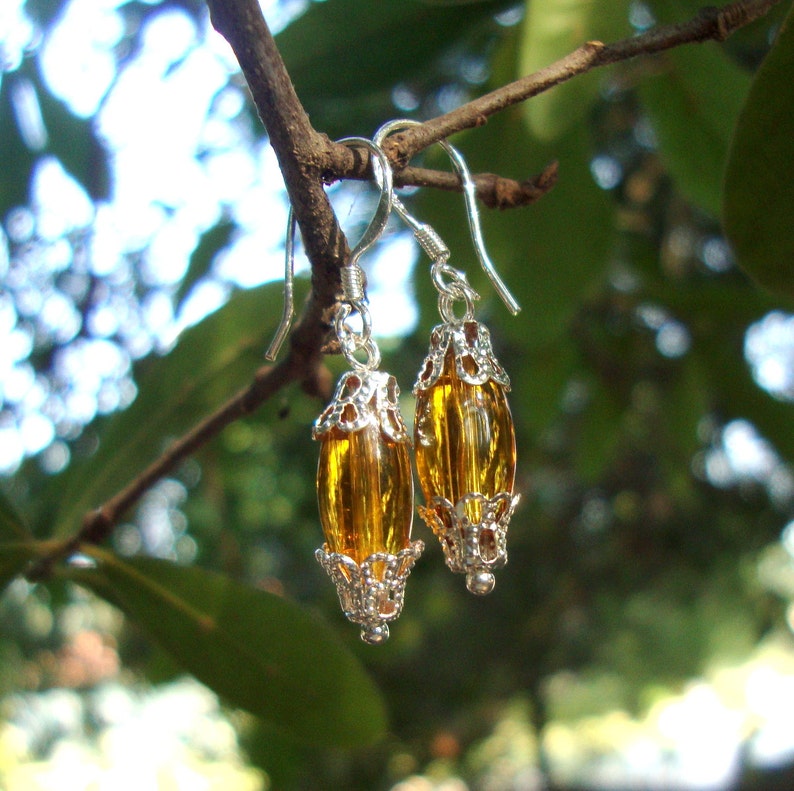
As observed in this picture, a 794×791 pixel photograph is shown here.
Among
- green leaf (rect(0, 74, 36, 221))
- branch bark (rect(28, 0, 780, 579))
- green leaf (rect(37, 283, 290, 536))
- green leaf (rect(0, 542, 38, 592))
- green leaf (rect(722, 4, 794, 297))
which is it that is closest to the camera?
branch bark (rect(28, 0, 780, 579))

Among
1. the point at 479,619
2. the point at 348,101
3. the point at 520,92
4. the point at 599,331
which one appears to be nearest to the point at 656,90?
the point at 348,101

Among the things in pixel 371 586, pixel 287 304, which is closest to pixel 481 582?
pixel 371 586

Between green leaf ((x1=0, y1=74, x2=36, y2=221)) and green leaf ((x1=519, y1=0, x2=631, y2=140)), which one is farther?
green leaf ((x1=0, y1=74, x2=36, y2=221))

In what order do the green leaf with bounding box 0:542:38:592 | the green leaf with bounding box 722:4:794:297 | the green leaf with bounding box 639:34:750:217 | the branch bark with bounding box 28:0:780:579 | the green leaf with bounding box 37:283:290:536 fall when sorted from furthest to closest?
the green leaf with bounding box 639:34:750:217 < the green leaf with bounding box 37:283:290:536 < the green leaf with bounding box 0:542:38:592 < the green leaf with bounding box 722:4:794:297 < the branch bark with bounding box 28:0:780:579

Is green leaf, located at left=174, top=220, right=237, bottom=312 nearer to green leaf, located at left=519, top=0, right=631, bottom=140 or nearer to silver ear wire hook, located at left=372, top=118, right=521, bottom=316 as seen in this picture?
green leaf, located at left=519, top=0, right=631, bottom=140

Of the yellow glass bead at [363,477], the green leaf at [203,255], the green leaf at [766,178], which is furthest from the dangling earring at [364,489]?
the green leaf at [203,255]

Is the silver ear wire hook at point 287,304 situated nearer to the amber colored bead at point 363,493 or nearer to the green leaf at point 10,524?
the amber colored bead at point 363,493

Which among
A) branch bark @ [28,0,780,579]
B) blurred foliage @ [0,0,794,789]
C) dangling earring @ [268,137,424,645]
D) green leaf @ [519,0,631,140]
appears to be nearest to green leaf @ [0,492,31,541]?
blurred foliage @ [0,0,794,789]
